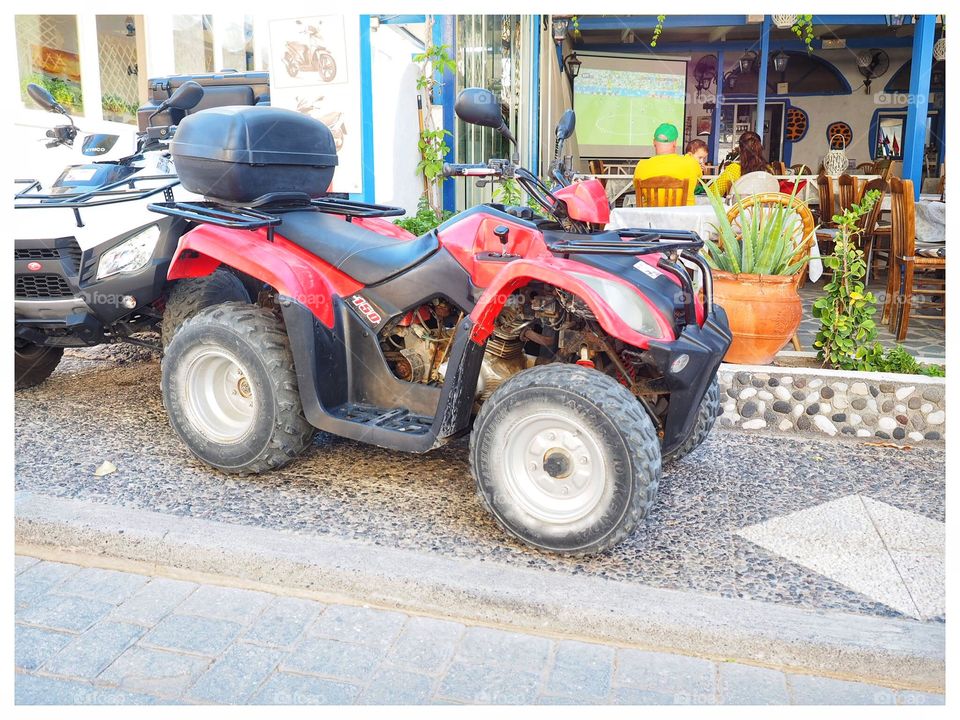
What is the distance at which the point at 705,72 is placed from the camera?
Result: 18.0 meters

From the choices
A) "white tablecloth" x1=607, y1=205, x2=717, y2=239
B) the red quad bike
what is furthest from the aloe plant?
the red quad bike

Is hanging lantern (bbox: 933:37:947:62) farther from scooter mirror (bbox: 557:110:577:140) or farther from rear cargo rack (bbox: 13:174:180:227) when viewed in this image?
scooter mirror (bbox: 557:110:577:140)

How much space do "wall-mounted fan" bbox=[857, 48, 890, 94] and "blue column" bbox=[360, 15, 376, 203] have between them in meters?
15.2

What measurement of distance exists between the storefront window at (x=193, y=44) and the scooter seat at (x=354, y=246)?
34.0ft

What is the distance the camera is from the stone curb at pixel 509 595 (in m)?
2.41

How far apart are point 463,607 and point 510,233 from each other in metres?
1.37

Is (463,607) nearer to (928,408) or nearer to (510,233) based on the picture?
(510,233)

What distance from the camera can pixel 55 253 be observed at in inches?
171

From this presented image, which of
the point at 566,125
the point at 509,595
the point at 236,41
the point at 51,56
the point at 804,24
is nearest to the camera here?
the point at 509,595

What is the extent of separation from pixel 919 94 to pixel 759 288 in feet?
23.7

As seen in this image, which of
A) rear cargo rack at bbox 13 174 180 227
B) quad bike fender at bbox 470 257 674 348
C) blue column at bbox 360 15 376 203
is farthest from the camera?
blue column at bbox 360 15 376 203

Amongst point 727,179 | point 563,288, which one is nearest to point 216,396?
point 563,288

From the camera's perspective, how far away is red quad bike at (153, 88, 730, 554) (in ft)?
9.25

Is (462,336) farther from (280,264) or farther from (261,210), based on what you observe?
(261,210)
